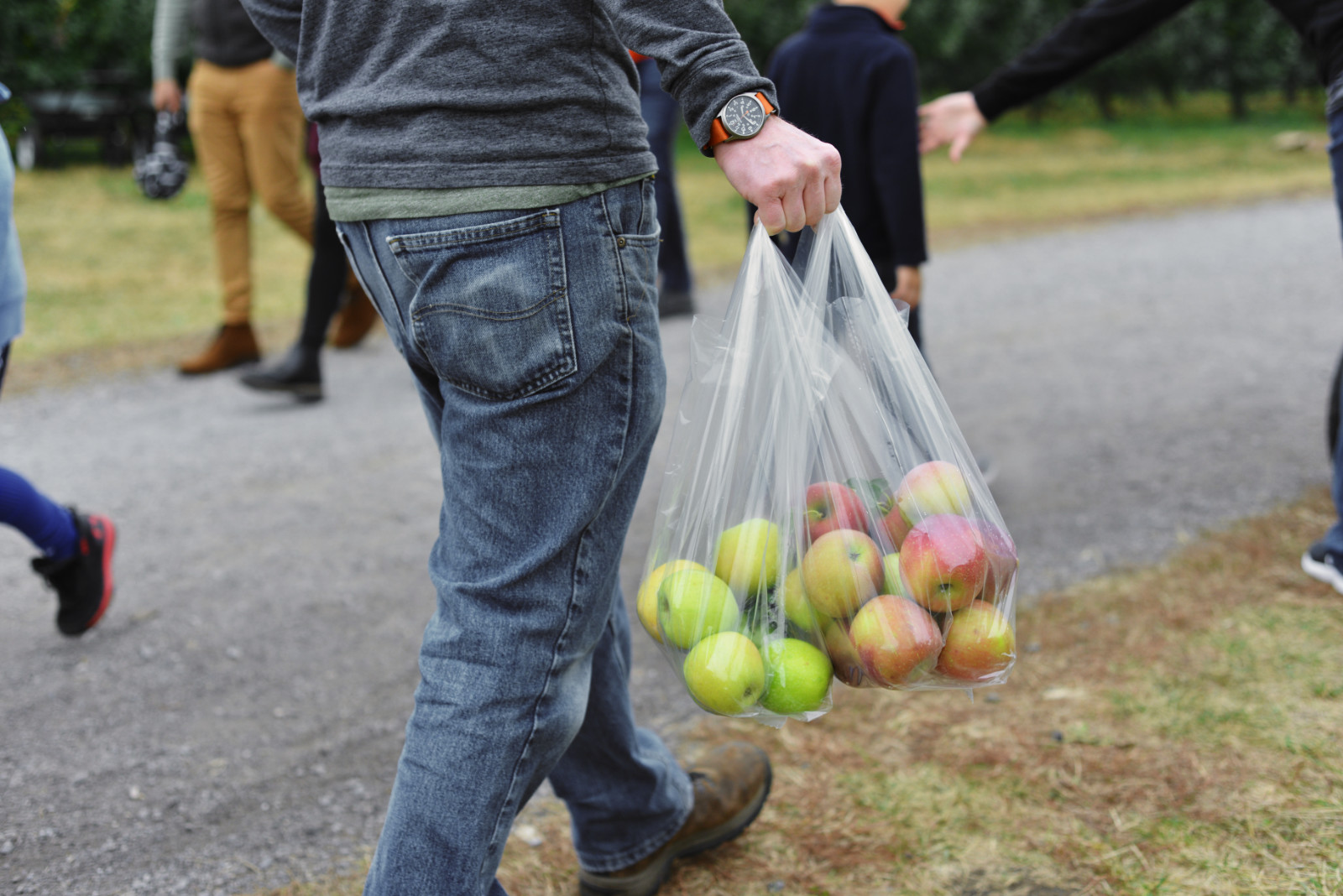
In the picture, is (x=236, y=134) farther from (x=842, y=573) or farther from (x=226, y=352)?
(x=842, y=573)

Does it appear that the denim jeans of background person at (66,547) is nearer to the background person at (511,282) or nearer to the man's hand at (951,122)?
the background person at (511,282)

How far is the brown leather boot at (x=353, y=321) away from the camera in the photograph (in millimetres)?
5332

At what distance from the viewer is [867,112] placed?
2986 millimetres

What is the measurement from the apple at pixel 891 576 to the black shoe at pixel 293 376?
3480mm

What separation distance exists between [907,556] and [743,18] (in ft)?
58.1

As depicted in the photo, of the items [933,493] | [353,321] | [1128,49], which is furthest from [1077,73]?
[1128,49]

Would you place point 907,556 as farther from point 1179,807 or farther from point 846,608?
point 1179,807

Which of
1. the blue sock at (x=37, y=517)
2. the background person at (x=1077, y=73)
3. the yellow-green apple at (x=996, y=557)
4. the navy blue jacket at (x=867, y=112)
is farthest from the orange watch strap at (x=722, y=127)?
the blue sock at (x=37, y=517)

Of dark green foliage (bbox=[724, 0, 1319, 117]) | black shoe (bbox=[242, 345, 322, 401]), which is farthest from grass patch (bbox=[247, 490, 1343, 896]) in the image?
dark green foliage (bbox=[724, 0, 1319, 117])

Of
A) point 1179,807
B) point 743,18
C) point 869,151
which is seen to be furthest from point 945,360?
point 743,18

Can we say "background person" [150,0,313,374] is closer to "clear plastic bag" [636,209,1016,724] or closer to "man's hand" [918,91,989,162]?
"man's hand" [918,91,989,162]

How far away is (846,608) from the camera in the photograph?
148cm

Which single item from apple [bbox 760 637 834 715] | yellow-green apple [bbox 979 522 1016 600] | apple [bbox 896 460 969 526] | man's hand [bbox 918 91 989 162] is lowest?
apple [bbox 760 637 834 715]

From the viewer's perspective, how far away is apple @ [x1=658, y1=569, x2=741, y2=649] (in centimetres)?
148
